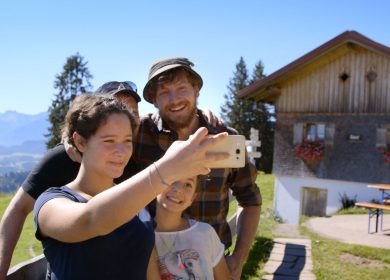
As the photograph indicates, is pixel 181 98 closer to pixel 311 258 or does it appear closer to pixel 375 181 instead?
pixel 311 258

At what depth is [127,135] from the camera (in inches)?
63.4

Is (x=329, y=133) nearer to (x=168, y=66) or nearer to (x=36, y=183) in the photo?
(x=168, y=66)

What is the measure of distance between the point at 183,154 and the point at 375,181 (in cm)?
1466

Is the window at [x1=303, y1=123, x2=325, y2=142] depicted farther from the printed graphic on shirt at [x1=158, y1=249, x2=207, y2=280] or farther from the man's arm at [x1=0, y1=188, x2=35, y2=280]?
the man's arm at [x1=0, y1=188, x2=35, y2=280]

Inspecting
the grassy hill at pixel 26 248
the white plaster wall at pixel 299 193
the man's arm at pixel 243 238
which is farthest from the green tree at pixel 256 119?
the man's arm at pixel 243 238

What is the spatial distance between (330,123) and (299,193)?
296 cm

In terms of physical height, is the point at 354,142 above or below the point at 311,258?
above

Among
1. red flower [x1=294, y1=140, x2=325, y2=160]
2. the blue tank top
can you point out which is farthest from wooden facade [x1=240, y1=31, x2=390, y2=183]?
the blue tank top

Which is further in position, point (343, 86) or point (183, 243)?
point (343, 86)

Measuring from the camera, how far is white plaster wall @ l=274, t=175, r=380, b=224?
1456cm

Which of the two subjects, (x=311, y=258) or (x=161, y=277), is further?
(x=311, y=258)

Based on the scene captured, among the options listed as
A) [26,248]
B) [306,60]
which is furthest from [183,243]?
[306,60]

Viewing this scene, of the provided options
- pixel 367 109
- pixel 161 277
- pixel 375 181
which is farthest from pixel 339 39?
pixel 161 277

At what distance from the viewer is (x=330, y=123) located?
15047 mm
